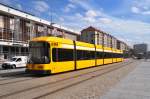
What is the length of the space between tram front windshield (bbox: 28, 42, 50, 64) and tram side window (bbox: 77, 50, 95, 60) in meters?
7.74

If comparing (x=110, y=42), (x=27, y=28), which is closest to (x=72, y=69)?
(x=27, y=28)

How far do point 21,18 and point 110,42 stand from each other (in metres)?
124

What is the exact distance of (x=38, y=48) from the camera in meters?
22.8

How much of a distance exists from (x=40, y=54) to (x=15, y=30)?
120 feet

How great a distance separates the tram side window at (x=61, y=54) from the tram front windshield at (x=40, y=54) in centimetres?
77

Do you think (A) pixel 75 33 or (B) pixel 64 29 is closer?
(B) pixel 64 29

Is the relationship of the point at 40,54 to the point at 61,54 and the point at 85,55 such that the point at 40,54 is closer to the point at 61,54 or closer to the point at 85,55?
the point at 61,54

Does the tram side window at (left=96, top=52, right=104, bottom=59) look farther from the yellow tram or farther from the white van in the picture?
the yellow tram

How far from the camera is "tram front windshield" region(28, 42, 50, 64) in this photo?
22469 millimetres

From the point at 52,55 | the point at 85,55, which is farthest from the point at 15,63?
the point at 52,55

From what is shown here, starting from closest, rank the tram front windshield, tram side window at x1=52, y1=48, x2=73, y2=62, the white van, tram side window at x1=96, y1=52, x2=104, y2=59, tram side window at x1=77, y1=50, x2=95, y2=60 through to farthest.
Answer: the tram front windshield, tram side window at x1=52, y1=48, x2=73, y2=62, tram side window at x1=77, y1=50, x2=95, y2=60, the white van, tram side window at x1=96, y1=52, x2=104, y2=59

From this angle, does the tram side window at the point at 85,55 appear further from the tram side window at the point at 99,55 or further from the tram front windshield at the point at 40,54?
the tram front windshield at the point at 40,54

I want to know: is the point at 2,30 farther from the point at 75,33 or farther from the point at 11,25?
the point at 75,33

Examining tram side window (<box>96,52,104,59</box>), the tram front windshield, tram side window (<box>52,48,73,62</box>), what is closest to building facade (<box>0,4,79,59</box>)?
tram side window (<box>96,52,104,59</box>)
